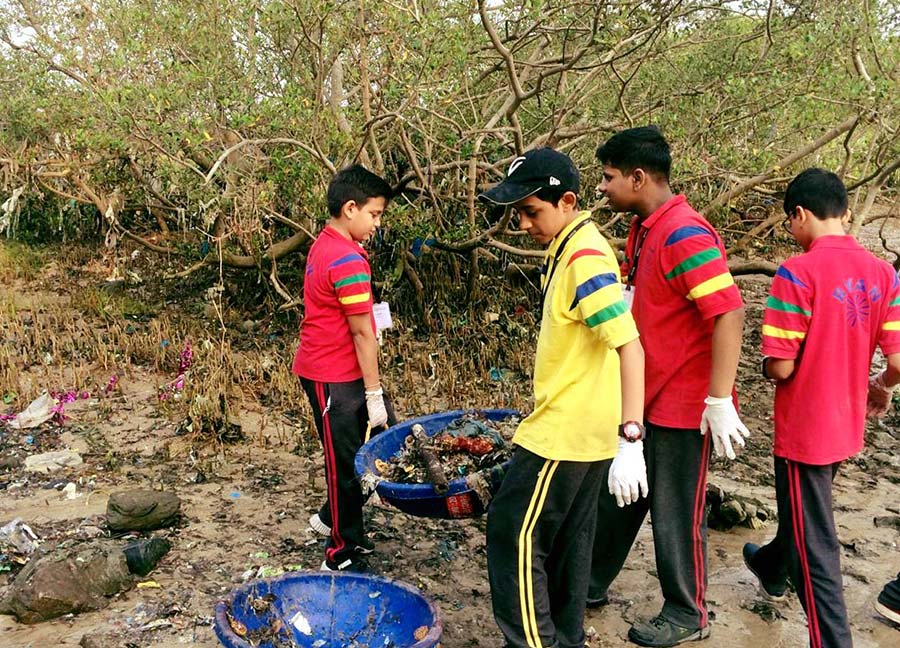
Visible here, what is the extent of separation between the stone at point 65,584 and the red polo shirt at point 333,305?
1.14 m

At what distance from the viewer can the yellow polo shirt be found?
2600 mm

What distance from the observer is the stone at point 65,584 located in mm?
3393

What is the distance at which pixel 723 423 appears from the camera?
2938 millimetres

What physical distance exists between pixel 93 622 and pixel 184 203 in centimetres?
483

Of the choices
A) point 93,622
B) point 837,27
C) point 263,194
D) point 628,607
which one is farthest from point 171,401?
point 837,27

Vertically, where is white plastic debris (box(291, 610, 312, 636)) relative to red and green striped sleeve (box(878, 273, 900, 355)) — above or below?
below

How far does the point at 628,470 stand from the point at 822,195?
1230 millimetres

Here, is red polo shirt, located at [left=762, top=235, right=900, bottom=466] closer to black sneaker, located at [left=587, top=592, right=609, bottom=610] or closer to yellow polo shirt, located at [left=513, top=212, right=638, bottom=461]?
yellow polo shirt, located at [left=513, top=212, right=638, bottom=461]

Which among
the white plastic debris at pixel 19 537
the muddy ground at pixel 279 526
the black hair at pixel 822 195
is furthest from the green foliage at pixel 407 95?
the white plastic debris at pixel 19 537

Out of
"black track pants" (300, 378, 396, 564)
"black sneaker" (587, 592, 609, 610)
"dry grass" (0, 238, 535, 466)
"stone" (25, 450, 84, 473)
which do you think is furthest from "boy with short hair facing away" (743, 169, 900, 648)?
"stone" (25, 450, 84, 473)

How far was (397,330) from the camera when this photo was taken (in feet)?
24.3

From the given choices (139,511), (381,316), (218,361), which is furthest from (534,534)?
(218,361)

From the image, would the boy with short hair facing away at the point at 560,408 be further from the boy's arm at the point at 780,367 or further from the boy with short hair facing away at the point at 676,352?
the boy's arm at the point at 780,367

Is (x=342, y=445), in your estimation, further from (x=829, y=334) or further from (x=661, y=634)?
(x=829, y=334)
